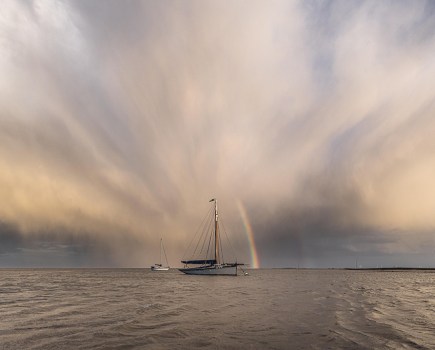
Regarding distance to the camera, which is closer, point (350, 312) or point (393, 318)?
point (393, 318)

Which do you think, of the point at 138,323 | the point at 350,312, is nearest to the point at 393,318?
the point at 350,312

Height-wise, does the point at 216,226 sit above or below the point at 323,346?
above

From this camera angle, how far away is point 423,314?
3428cm

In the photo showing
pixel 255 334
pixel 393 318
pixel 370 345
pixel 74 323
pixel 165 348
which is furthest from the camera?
pixel 393 318

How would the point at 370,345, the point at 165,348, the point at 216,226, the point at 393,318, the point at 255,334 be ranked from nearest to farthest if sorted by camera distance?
the point at 165,348 → the point at 370,345 → the point at 255,334 → the point at 393,318 → the point at 216,226

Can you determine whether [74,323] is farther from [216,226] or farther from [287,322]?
[216,226]

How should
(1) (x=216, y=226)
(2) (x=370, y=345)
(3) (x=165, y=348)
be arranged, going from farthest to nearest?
(1) (x=216, y=226) < (2) (x=370, y=345) < (3) (x=165, y=348)

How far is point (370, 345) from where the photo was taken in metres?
20.2

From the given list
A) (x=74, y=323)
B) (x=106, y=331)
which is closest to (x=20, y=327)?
(x=74, y=323)

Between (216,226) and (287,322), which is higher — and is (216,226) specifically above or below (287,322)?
above

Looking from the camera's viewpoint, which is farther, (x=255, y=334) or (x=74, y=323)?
(x=74, y=323)

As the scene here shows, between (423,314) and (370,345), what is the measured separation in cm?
1873

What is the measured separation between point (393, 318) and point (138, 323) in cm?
2317

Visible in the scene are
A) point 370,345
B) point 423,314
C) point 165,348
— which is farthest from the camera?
point 423,314
